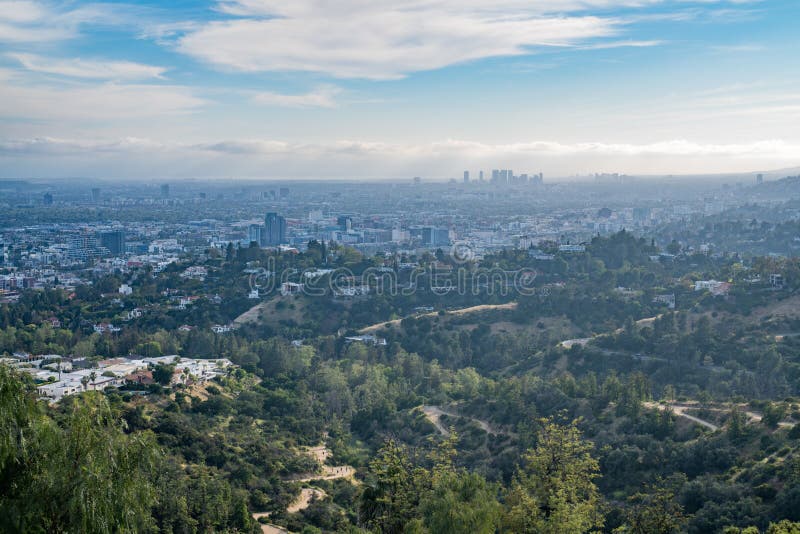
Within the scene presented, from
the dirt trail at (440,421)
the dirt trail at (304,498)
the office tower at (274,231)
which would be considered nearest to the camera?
the dirt trail at (304,498)

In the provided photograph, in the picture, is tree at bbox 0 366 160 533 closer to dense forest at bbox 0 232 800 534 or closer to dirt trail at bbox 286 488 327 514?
dense forest at bbox 0 232 800 534

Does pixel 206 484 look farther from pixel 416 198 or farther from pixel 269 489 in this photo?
pixel 416 198

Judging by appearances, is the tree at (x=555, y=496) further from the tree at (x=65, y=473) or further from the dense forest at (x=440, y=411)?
the tree at (x=65, y=473)

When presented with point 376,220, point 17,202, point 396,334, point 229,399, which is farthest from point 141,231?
point 229,399

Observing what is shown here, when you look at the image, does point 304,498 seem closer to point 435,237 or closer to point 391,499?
point 391,499

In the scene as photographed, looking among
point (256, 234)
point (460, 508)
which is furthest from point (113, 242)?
point (460, 508)

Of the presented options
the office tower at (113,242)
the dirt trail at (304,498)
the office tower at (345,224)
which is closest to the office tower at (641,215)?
the office tower at (345,224)
